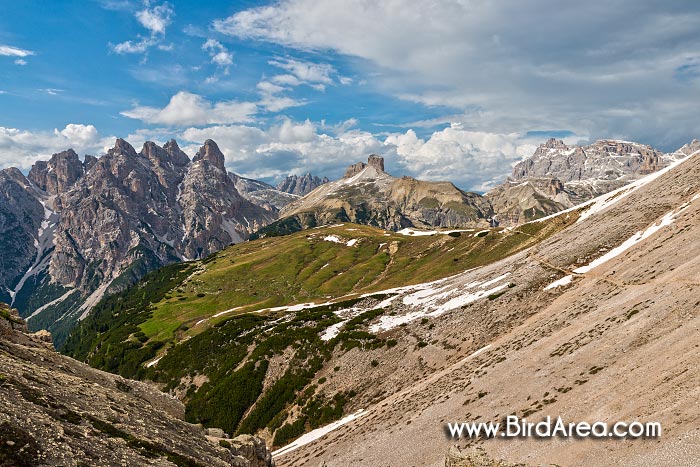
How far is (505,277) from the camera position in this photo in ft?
258

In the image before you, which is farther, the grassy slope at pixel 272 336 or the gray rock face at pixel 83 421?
the grassy slope at pixel 272 336

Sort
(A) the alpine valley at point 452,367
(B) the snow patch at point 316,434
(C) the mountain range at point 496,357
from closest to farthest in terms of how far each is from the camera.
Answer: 1. (A) the alpine valley at point 452,367
2. (C) the mountain range at point 496,357
3. (B) the snow patch at point 316,434

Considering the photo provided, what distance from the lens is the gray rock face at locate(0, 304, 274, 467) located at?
1936 centimetres

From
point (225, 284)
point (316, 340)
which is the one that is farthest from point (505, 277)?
point (225, 284)

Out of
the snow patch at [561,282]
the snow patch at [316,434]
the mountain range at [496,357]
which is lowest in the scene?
the snow patch at [316,434]

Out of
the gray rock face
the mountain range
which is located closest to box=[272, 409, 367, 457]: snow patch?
the mountain range

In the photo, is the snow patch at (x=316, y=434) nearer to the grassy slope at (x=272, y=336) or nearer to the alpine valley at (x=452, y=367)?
the alpine valley at (x=452, y=367)

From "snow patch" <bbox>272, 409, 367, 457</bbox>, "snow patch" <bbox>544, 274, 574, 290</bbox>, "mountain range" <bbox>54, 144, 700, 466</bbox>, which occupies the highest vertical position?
"snow patch" <bbox>544, 274, 574, 290</bbox>

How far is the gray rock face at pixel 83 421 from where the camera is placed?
19.4 metres

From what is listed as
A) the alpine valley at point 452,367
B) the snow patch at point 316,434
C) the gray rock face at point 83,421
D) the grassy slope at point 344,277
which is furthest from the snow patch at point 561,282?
the gray rock face at point 83,421


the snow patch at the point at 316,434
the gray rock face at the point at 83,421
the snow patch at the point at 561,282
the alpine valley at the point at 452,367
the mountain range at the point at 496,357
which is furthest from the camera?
the snow patch at the point at 561,282

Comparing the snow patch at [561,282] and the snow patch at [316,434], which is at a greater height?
the snow patch at [561,282]

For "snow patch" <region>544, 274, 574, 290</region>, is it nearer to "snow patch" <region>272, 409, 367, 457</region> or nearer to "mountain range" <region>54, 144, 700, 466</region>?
Answer: "mountain range" <region>54, 144, 700, 466</region>

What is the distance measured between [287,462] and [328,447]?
5.46 metres
